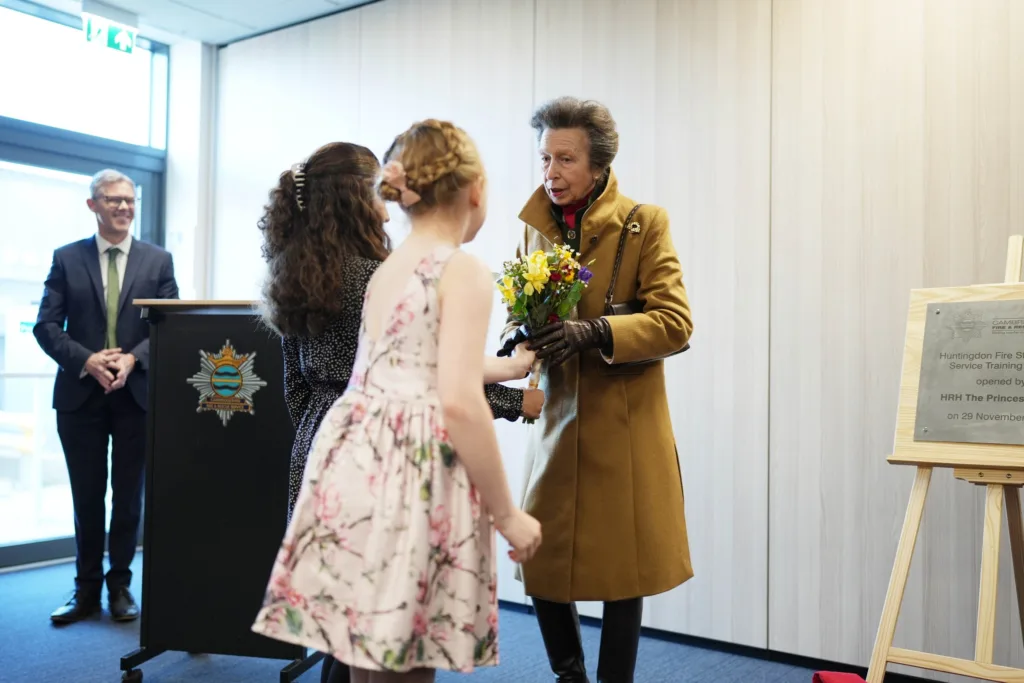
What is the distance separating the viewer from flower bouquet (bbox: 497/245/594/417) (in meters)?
2.04

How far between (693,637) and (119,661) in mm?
2191

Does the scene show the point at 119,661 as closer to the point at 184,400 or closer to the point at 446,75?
the point at 184,400

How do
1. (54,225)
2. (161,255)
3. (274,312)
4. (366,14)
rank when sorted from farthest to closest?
(54,225) → (366,14) → (161,255) → (274,312)

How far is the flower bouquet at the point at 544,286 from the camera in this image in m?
2.04

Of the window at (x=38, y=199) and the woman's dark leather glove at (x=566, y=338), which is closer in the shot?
the woman's dark leather glove at (x=566, y=338)

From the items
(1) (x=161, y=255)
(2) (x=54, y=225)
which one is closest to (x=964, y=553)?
(1) (x=161, y=255)

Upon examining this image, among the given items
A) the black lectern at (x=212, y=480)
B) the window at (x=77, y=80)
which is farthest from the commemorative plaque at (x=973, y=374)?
the window at (x=77, y=80)

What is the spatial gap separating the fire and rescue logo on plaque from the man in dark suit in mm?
1028

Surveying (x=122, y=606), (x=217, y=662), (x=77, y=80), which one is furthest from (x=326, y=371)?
(x=77, y=80)

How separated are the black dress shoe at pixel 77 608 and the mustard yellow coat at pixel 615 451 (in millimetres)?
2503

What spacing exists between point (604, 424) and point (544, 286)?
379 millimetres

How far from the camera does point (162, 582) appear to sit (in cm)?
302

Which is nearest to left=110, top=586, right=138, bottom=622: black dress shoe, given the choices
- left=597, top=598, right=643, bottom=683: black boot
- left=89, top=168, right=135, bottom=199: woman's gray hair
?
left=89, top=168, right=135, bottom=199: woman's gray hair

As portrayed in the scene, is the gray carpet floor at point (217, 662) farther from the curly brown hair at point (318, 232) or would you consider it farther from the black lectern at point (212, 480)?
the curly brown hair at point (318, 232)
